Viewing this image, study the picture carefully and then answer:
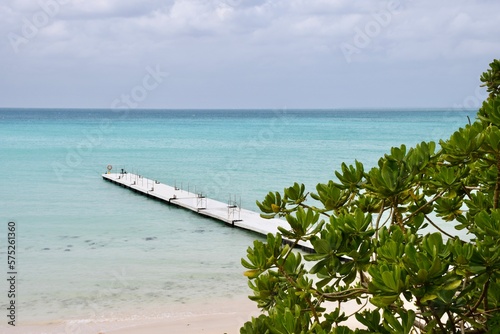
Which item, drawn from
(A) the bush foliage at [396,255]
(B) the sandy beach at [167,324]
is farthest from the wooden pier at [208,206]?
(A) the bush foliage at [396,255]

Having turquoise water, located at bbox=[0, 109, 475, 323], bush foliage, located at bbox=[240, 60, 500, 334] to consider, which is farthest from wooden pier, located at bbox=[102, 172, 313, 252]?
bush foliage, located at bbox=[240, 60, 500, 334]

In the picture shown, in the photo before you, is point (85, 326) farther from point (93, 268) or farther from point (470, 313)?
point (470, 313)

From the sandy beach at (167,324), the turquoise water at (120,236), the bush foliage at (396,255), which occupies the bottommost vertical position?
the turquoise water at (120,236)

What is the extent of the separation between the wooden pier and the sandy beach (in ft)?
13.9

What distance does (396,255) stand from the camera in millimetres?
1970

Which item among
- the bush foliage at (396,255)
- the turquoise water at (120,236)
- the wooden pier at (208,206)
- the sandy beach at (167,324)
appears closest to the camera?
the bush foliage at (396,255)

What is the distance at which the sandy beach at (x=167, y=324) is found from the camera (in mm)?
11031

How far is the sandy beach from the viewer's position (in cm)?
1103

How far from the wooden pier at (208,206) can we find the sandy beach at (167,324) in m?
4.23

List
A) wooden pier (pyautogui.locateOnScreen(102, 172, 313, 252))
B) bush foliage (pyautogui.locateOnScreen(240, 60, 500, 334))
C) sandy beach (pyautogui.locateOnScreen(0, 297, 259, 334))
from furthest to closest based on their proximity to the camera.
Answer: wooden pier (pyautogui.locateOnScreen(102, 172, 313, 252)), sandy beach (pyautogui.locateOnScreen(0, 297, 259, 334)), bush foliage (pyautogui.locateOnScreen(240, 60, 500, 334))

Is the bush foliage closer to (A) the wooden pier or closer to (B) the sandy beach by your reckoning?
(B) the sandy beach

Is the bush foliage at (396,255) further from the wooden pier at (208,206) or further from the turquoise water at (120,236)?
the wooden pier at (208,206)

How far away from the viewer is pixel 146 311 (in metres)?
12.2

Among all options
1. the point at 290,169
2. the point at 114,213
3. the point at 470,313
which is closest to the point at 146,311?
the point at 470,313
